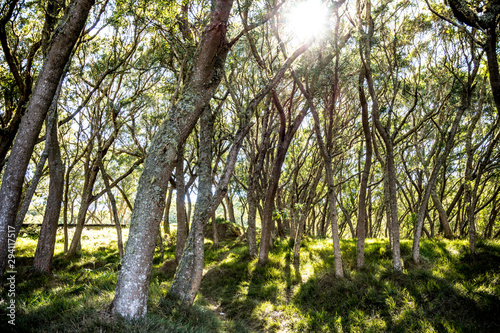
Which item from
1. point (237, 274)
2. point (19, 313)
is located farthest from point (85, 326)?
point (237, 274)

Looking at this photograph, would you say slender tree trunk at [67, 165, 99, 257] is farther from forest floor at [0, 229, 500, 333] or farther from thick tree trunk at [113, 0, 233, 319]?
thick tree trunk at [113, 0, 233, 319]

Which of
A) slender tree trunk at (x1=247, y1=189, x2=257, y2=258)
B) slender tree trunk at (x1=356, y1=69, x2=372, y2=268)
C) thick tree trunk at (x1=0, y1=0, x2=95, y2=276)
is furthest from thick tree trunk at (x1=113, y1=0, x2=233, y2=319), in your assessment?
slender tree trunk at (x1=247, y1=189, x2=257, y2=258)

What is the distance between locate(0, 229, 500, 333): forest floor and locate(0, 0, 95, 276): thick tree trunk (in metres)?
1.62

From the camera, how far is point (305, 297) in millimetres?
8188

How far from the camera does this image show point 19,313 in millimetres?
3996

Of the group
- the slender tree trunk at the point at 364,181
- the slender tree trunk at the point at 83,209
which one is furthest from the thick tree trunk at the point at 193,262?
the slender tree trunk at the point at 83,209

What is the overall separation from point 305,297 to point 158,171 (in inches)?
247

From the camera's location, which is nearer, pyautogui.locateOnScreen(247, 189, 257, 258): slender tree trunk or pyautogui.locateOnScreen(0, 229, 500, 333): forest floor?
pyautogui.locateOnScreen(0, 229, 500, 333): forest floor

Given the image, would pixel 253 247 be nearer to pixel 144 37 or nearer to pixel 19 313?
pixel 19 313

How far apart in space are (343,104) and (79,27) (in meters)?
11.5

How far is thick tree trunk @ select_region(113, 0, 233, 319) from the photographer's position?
4004 millimetres

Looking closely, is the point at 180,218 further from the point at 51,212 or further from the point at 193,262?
the point at 193,262

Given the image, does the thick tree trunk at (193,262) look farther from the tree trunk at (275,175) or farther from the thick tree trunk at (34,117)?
the tree trunk at (275,175)

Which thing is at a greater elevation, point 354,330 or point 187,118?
point 187,118
